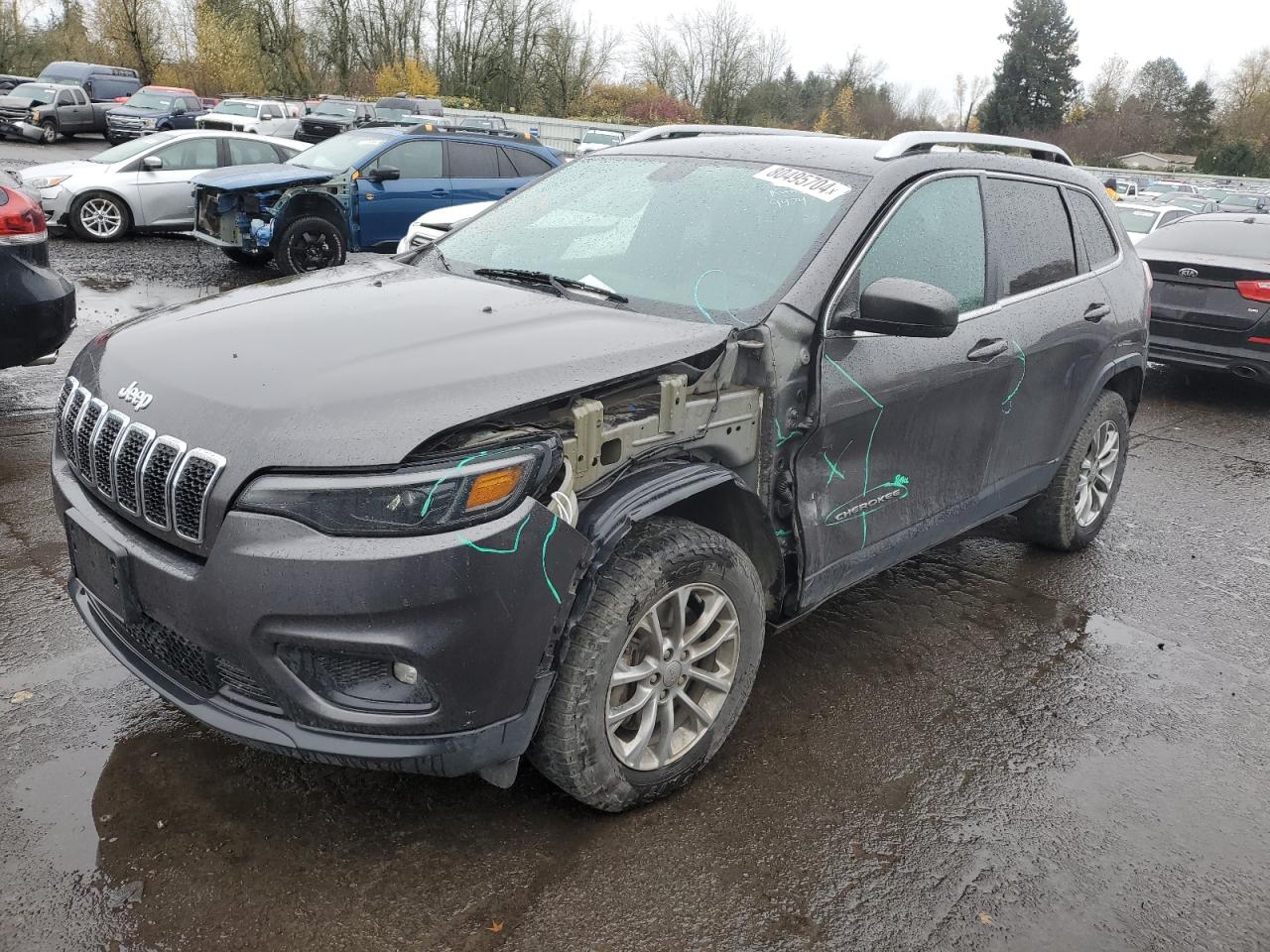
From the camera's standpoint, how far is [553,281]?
132 inches

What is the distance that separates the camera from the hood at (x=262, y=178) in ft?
34.5

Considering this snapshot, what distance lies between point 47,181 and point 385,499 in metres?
13.2

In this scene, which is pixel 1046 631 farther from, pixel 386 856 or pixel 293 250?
pixel 293 250

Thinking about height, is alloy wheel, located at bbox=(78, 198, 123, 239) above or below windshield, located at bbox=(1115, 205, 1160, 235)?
below

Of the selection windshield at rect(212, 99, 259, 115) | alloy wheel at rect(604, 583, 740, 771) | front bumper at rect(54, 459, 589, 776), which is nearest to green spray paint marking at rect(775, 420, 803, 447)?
alloy wheel at rect(604, 583, 740, 771)

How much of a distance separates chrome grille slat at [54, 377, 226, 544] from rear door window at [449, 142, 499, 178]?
9715 millimetres

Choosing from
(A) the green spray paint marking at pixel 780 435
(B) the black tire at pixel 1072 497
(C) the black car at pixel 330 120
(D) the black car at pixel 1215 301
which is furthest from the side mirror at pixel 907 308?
(C) the black car at pixel 330 120

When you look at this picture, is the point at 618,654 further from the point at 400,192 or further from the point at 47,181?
the point at 47,181

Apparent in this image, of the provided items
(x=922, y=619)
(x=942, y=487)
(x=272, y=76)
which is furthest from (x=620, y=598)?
(x=272, y=76)

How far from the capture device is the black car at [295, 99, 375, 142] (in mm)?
24453

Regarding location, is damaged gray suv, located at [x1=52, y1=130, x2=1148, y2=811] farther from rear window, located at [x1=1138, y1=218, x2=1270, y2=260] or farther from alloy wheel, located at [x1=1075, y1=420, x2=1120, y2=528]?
rear window, located at [x1=1138, y1=218, x2=1270, y2=260]

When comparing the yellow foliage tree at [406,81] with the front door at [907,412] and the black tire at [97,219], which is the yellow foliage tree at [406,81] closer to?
the black tire at [97,219]

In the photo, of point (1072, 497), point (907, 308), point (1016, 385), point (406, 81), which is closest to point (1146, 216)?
point (1072, 497)

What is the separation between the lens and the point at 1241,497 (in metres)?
6.24
